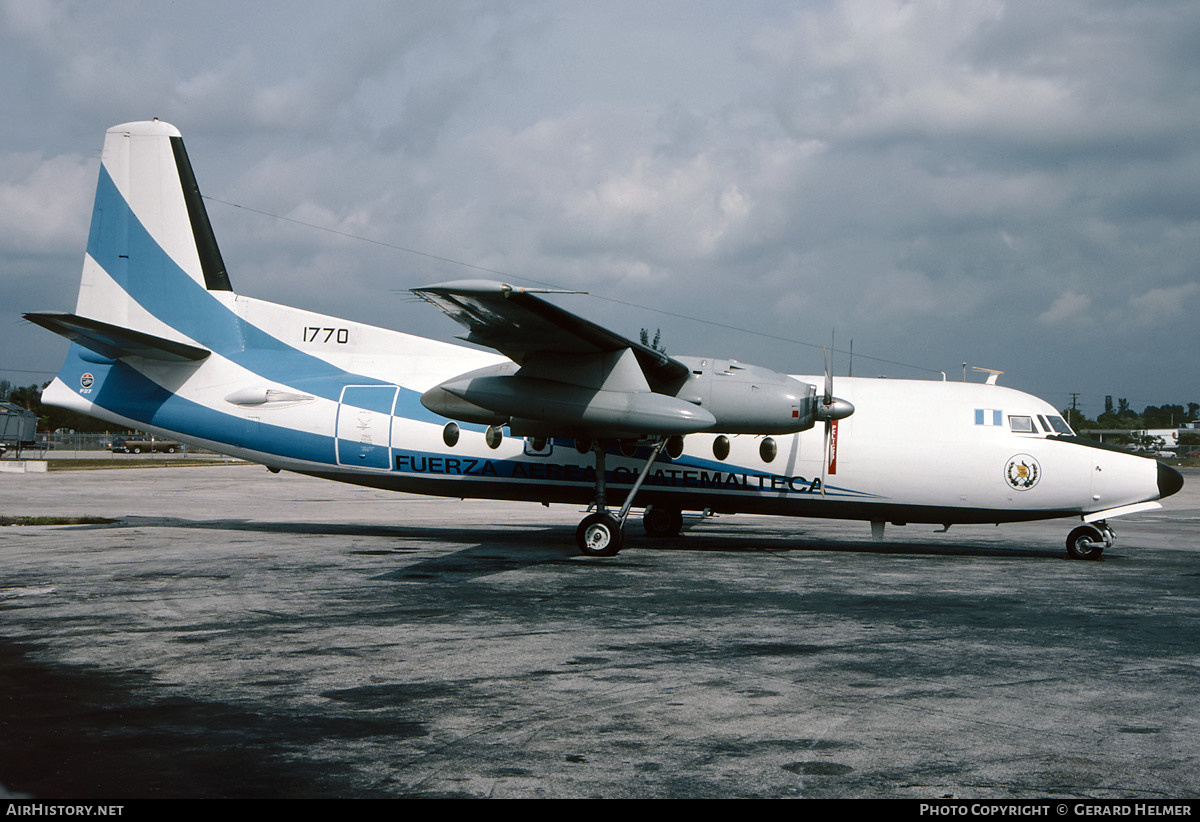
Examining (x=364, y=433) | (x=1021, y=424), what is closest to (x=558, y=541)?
(x=364, y=433)

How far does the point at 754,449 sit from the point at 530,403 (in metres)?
4.49

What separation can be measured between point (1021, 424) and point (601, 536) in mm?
8035

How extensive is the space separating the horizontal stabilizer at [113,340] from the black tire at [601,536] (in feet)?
28.3

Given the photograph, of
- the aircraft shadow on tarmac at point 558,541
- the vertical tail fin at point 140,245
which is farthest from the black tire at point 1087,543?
the vertical tail fin at point 140,245

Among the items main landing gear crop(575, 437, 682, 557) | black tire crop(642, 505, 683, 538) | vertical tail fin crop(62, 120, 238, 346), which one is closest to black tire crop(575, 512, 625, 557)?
main landing gear crop(575, 437, 682, 557)

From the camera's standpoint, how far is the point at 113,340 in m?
17.6

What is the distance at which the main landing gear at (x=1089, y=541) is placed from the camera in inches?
666

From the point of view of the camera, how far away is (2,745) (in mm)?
5586

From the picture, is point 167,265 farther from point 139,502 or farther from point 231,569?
point 139,502

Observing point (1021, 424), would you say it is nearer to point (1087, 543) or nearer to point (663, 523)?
point (1087, 543)

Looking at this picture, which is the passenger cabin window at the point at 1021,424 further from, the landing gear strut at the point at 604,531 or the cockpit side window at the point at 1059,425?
the landing gear strut at the point at 604,531

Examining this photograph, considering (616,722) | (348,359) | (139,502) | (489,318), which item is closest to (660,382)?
(489,318)

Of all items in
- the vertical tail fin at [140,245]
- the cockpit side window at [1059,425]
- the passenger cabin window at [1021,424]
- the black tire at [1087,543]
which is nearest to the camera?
the black tire at [1087,543]

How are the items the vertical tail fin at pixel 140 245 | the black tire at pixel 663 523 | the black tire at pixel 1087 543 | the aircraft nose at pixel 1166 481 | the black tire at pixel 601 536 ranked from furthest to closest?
the black tire at pixel 663 523
the vertical tail fin at pixel 140 245
the black tire at pixel 1087 543
the aircraft nose at pixel 1166 481
the black tire at pixel 601 536
